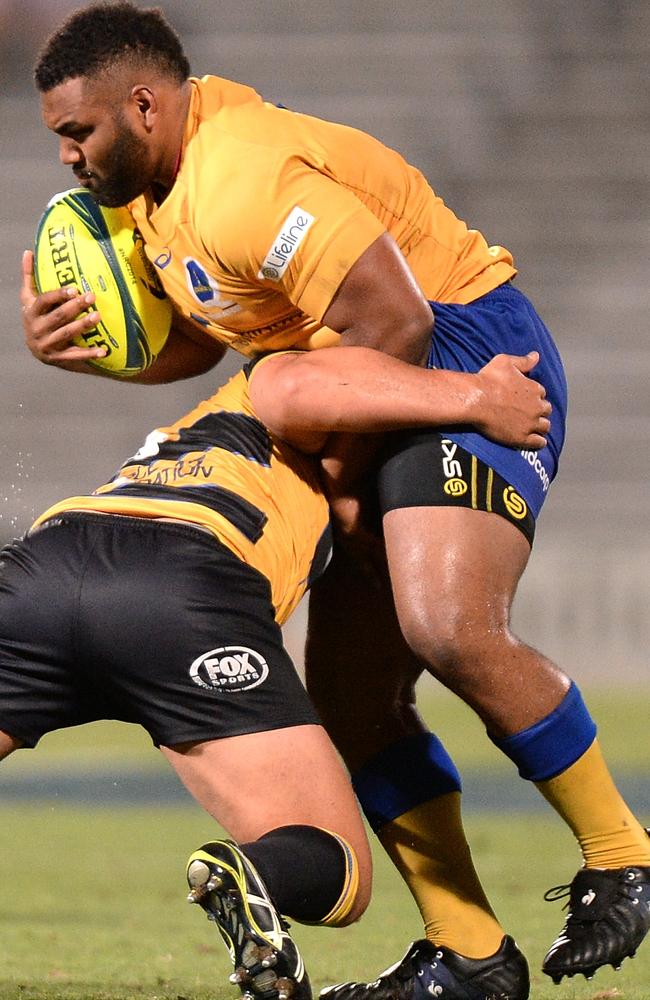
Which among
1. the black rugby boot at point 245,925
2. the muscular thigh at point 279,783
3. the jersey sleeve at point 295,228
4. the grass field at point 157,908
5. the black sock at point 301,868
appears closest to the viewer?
the black rugby boot at point 245,925

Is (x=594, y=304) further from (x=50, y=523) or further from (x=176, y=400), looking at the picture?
(x=50, y=523)

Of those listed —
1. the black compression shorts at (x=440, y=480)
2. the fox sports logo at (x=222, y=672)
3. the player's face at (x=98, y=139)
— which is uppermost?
the player's face at (x=98, y=139)

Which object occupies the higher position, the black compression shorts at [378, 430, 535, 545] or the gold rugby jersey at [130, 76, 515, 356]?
the gold rugby jersey at [130, 76, 515, 356]

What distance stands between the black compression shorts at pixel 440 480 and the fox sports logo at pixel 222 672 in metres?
0.51

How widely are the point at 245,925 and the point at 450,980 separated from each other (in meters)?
1.11

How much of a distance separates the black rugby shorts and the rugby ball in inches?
26.5

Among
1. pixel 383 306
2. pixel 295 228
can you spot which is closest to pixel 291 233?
pixel 295 228

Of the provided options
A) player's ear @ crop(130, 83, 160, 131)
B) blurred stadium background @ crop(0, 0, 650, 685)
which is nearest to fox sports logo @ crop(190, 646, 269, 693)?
player's ear @ crop(130, 83, 160, 131)

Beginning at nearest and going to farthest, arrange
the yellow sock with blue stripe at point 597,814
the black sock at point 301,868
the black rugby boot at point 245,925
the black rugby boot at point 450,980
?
1. the black rugby boot at point 245,925
2. the black sock at point 301,868
3. the yellow sock with blue stripe at point 597,814
4. the black rugby boot at point 450,980

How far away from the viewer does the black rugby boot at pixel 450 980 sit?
11.7ft

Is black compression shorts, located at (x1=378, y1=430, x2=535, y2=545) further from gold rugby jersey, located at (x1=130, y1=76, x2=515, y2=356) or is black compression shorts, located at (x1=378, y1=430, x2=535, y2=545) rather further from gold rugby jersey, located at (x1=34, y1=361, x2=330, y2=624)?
gold rugby jersey, located at (x1=130, y1=76, x2=515, y2=356)

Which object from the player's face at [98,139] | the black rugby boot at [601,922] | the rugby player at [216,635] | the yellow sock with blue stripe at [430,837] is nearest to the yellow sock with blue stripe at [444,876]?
the yellow sock with blue stripe at [430,837]

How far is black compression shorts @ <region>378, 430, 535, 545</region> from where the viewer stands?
10.6 ft

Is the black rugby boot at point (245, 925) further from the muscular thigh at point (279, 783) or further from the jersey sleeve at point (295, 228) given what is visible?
the jersey sleeve at point (295, 228)
